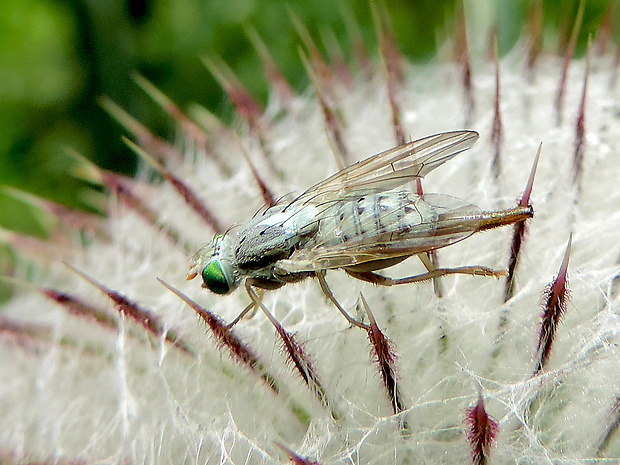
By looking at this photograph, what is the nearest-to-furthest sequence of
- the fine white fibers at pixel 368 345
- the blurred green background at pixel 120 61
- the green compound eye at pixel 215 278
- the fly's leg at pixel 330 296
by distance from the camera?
the fine white fibers at pixel 368 345
the fly's leg at pixel 330 296
the green compound eye at pixel 215 278
the blurred green background at pixel 120 61

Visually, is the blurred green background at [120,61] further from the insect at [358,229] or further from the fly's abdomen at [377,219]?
the fly's abdomen at [377,219]

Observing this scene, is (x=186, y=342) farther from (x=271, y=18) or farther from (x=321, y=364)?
(x=271, y=18)

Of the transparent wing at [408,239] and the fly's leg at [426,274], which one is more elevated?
the transparent wing at [408,239]

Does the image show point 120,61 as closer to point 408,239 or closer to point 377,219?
point 377,219

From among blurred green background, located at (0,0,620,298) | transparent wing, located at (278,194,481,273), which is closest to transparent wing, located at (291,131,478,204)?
transparent wing, located at (278,194,481,273)

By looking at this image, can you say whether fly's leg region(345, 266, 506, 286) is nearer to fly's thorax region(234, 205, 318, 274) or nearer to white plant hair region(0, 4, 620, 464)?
white plant hair region(0, 4, 620, 464)

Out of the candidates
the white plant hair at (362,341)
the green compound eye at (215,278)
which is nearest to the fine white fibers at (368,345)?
the white plant hair at (362,341)

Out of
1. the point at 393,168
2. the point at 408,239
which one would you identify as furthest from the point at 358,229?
the point at 393,168
